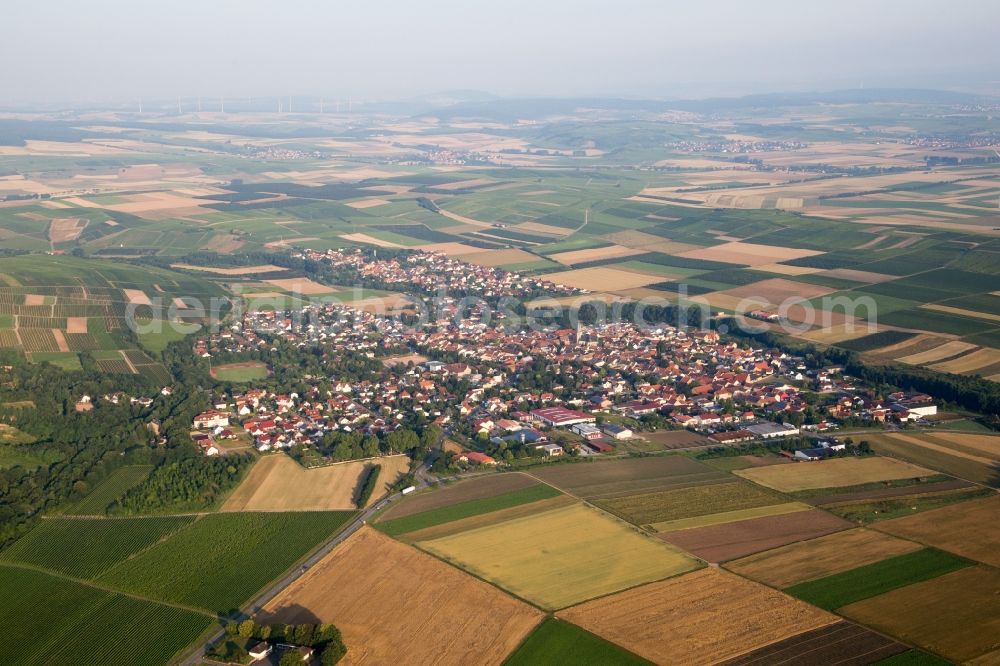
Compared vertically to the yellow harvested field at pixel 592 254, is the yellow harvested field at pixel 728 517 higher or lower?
lower

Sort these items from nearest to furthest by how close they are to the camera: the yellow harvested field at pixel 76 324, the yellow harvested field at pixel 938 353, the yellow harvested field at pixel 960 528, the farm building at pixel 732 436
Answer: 1. the yellow harvested field at pixel 960 528
2. the farm building at pixel 732 436
3. the yellow harvested field at pixel 938 353
4. the yellow harvested field at pixel 76 324

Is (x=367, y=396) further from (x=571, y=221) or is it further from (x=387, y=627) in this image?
(x=571, y=221)

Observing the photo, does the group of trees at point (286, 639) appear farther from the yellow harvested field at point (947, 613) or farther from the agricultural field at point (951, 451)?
the agricultural field at point (951, 451)

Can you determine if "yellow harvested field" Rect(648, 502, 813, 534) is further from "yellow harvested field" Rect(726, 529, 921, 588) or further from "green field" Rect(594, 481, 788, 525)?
"yellow harvested field" Rect(726, 529, 921, 588)

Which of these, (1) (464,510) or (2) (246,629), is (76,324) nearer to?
(1) (464,510)

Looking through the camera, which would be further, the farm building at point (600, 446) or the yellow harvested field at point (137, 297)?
the yellow harvested field at point (137, 297)

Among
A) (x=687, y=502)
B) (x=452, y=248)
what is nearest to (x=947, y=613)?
(x=687, y=502)

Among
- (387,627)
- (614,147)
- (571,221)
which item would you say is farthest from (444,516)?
(614,147)

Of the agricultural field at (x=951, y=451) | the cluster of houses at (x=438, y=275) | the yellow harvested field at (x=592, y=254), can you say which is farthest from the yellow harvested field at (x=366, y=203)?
the agricultural field at (x=951, y=451)
